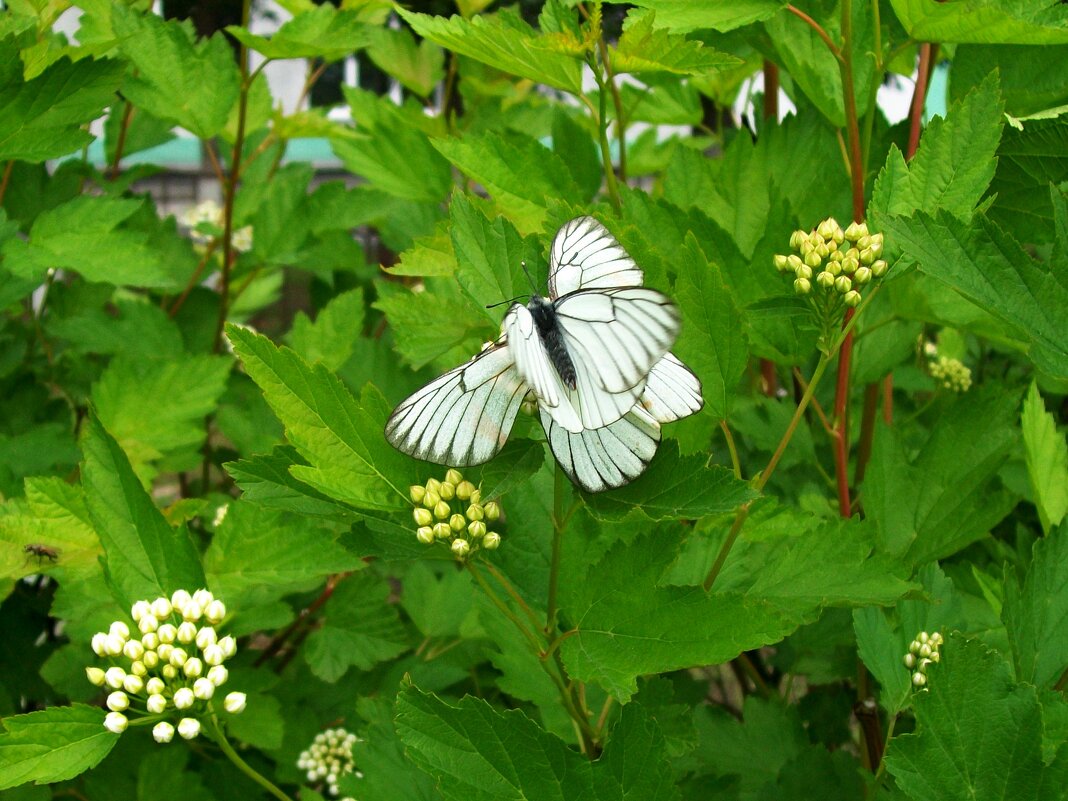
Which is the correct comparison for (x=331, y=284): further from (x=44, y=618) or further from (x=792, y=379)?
(x=792, y=379)

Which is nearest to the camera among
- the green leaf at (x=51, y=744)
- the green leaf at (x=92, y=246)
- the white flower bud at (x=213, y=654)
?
the green leaf at (x=51, y=744)

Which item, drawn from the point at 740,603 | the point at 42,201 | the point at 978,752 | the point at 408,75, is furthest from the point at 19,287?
the point at 978,752

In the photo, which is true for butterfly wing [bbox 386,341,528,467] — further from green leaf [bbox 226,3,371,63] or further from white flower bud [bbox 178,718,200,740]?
green leaf [bbox 226,3,371,63]

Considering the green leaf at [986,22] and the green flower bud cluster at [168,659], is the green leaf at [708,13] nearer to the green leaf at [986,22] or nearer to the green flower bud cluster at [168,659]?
the green leaf at [986,22]

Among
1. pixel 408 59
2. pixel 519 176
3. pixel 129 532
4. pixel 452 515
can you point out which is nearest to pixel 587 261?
pixel 452 515

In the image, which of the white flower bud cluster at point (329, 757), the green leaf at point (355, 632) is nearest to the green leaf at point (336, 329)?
the green leaf at point (355, 632)

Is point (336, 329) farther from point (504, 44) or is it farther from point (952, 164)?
point (952, 164)

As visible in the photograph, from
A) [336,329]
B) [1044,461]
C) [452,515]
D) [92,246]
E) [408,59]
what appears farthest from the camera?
[408,59]
